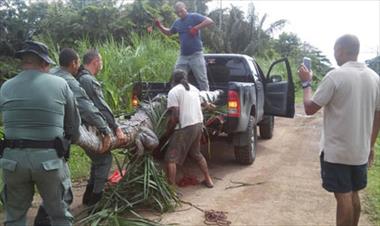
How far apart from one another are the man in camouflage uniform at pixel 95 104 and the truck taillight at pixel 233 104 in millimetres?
2236

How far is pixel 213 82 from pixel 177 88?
266 centimetres

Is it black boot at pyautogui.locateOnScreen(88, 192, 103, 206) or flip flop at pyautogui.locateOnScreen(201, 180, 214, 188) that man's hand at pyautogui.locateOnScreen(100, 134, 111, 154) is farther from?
flip flop at pyautogui.locateOnScreen(201, 180, 214, 188)

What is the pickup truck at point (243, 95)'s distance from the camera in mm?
7016

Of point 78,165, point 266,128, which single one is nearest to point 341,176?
point 78,165

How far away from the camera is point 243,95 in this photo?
280 inches

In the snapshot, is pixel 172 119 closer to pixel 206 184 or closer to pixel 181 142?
pixel 181 142

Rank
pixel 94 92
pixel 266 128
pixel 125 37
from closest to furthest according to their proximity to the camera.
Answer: pixel 94 92
pixel 266 128
pixel 125 37

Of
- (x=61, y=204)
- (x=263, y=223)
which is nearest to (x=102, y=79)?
(x=263, y=223)

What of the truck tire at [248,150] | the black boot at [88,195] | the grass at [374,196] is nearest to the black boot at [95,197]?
the black boot at [88,195]

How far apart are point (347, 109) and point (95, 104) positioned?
2.62m

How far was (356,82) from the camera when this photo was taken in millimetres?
3801

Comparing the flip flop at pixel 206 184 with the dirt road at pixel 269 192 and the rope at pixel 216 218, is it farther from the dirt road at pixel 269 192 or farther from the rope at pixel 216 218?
the rope at pixel 216 218

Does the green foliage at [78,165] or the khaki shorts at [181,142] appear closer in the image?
the khaki shorts at [181,142]

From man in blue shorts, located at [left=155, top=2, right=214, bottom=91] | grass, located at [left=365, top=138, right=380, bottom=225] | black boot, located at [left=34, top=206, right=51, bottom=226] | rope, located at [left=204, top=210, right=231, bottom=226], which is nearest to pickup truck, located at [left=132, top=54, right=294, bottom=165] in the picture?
man in blue shorts, located at [left=155, top=2, right=214, bottom=91]
